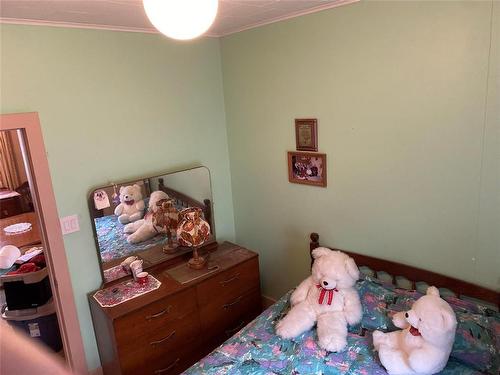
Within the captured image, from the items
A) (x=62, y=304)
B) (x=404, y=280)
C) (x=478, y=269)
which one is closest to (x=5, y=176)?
(x=62, y=304)

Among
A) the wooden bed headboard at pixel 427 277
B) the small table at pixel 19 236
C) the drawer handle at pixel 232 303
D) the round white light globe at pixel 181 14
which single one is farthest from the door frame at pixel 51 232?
the wooden bed headboard at pixel 427 277

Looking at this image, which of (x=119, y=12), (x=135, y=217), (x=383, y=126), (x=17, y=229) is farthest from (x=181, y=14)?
(x=17, y=229)

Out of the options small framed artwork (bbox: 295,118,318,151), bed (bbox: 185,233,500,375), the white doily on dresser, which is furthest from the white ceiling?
the white doily on dresser

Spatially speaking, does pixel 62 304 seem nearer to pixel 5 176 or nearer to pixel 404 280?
pixel 404 280

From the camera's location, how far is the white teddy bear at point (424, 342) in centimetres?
165

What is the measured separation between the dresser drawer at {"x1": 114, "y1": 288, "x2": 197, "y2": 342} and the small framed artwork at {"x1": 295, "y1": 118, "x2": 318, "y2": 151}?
1279 mm

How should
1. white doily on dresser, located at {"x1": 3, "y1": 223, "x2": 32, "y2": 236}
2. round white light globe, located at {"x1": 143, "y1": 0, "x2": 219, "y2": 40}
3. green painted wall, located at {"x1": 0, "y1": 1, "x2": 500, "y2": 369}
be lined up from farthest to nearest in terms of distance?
A: 1. white doily on dresser, located at {"x1": 3, "y1": 223, "x2": 32, "y2": 236}
2. green painted wall, located at {"x1": 0, "y1": 1, "x2": 500, "y2": 369}
3. round white light globe, located at {"x1": 143, "y1": 0, "x2": 219, "y2": 40}

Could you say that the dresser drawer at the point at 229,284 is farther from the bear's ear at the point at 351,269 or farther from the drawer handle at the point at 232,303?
the bear's ear at the point at 351,269

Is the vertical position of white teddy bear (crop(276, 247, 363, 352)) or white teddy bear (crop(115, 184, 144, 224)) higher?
white teddy bear (crop(115, 184, 144, 224))

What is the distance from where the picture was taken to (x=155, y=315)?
2.29 metres

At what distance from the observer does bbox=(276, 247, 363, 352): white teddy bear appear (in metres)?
2.06

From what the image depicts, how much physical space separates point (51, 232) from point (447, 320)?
2255 mm

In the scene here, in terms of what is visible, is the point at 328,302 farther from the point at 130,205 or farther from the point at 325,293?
the point at 130,205

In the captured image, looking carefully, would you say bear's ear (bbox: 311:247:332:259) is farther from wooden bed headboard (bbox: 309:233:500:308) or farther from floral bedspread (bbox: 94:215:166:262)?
floral bedspread (bbox: 94:215:166:262)
